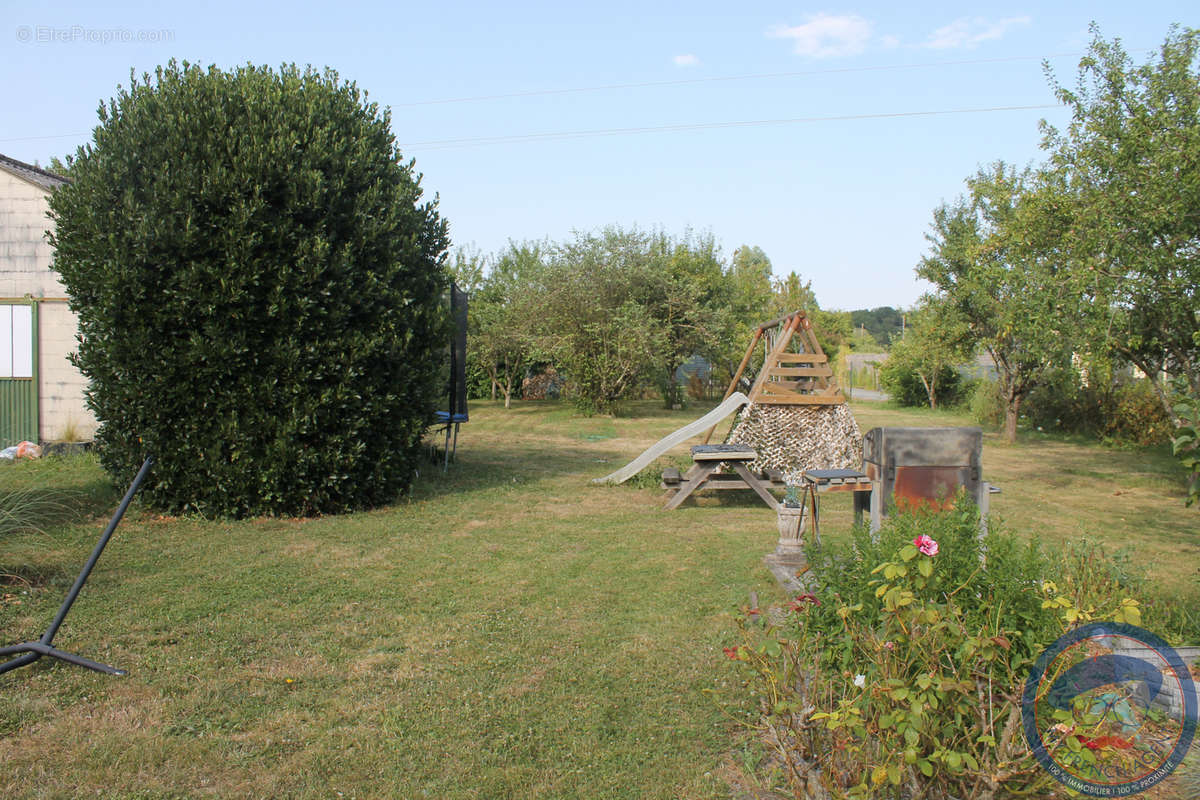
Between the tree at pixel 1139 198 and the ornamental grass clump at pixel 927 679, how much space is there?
710cm

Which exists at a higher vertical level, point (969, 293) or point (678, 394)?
point (969, 293)

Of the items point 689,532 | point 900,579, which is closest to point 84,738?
point 900,579

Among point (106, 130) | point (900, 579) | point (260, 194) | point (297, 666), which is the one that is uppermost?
point (106, 130)

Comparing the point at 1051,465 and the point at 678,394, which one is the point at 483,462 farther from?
the point at 678,394

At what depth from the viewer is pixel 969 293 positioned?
17797mm

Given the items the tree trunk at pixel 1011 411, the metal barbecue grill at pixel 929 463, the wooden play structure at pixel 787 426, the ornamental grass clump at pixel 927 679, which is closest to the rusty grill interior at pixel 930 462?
the metal barbecue grill at pixel 929 463

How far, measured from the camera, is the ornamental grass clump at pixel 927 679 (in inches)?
106

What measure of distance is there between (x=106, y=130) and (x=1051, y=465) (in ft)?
48.4

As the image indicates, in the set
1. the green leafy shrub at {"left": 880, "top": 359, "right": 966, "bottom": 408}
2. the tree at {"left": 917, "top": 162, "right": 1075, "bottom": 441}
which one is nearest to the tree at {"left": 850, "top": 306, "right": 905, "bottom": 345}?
the green leafy shrub at {"left": 880, "top": 359, "right": 966, "bottom": 408}

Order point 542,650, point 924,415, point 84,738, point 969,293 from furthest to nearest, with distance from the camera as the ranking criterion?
1. point 924,415
2. point 969,293
3. point 542,650
4. point 84,738

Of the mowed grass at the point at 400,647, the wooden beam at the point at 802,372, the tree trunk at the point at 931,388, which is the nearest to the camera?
the mowed grass at the point at 400,647

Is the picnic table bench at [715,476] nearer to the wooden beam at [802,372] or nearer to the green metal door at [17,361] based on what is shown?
the wooden beam at [802,372]

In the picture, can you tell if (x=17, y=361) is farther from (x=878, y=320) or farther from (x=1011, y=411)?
(x=878, y=320)

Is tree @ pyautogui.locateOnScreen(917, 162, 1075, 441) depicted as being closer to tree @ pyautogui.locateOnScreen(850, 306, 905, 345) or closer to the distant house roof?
the distant house roof
